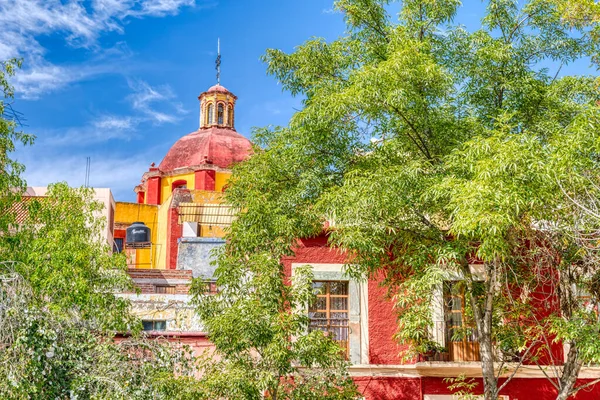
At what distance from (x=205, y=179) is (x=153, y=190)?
7.71 ft

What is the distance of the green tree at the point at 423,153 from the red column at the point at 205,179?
14.7 meters

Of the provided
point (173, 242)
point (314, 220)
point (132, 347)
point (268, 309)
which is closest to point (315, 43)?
point (314, 220)

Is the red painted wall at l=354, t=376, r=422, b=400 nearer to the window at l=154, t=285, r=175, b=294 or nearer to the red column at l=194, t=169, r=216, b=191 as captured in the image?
the window at l=154, t=285, r=175, b=294

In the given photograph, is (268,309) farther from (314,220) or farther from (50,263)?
(50,263)

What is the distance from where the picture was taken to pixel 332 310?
52.2ft

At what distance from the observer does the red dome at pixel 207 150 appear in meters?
30.5

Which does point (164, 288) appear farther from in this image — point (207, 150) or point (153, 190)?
point (207, 150)

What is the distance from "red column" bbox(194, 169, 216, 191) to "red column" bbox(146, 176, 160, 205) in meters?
1.75

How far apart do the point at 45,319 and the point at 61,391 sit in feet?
3.49

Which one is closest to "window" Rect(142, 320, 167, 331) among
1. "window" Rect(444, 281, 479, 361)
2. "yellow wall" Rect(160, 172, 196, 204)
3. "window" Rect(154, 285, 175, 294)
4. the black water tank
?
"window" Rect(154, 285, 175, 294)

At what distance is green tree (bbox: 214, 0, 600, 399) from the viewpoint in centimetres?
1233

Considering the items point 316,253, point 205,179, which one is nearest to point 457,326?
point 316,253

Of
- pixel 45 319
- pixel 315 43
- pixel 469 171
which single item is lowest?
pixel 45 319

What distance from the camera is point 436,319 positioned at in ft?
52.2
